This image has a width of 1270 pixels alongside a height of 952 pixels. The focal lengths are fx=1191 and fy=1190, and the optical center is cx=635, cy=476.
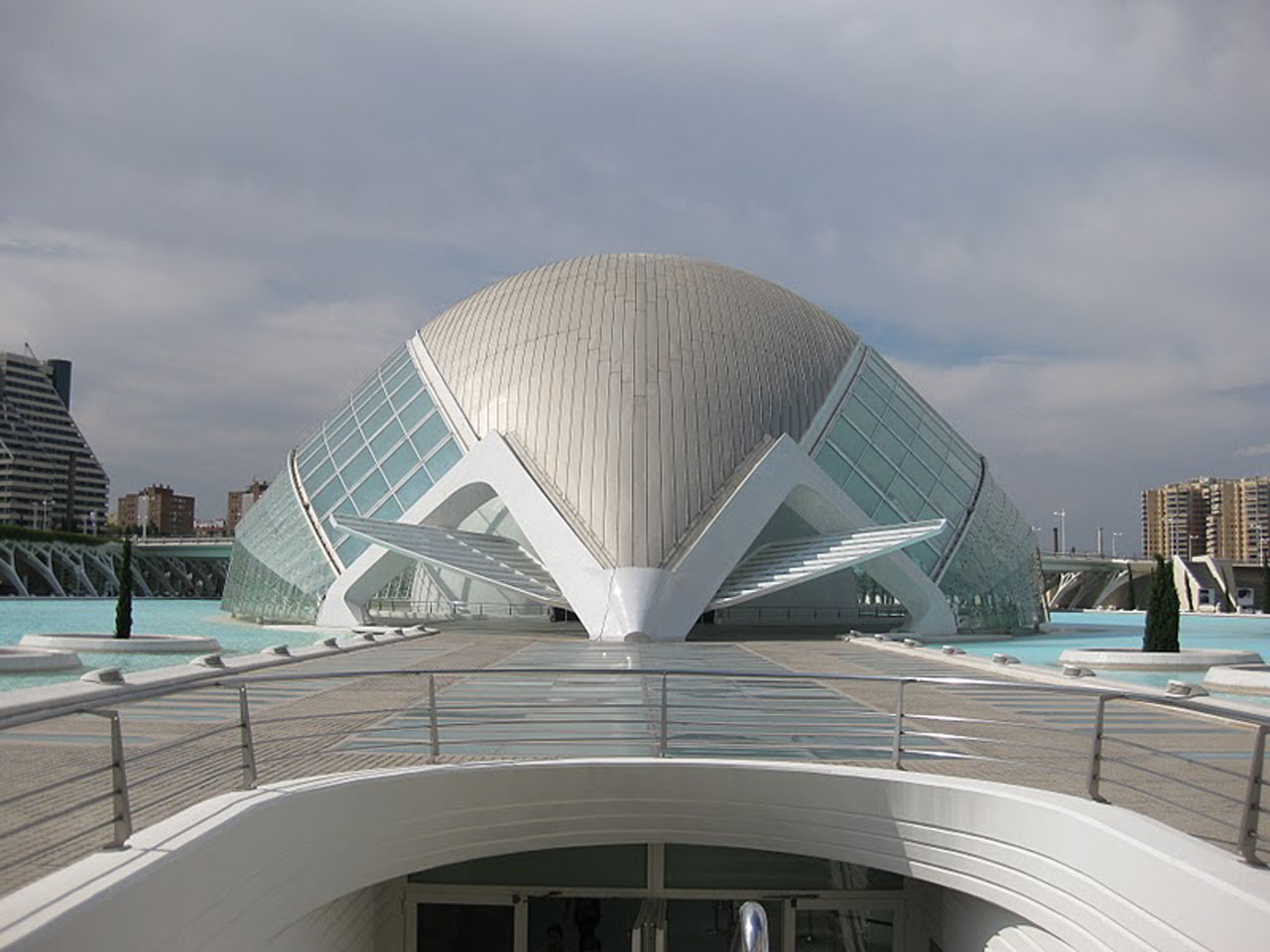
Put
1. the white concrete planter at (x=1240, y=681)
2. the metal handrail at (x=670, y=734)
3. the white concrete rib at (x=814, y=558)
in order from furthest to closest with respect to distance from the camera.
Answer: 1. the white concrete rib at (x=814, y=558)
2. the white concrete planter at (x=1240, y=681)
3. the metal handrail at (x=670, y=734)

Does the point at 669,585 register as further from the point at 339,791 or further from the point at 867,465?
Result: the point at 339,791

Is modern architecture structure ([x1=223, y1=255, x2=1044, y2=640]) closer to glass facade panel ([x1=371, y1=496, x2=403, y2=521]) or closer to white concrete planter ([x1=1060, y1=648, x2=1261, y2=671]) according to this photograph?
glass facade panel ([x1=371, y1=496, x2=403, y2=521])

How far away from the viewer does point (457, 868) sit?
830cm

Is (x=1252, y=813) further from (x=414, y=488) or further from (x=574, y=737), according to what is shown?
(x=414, y=488)

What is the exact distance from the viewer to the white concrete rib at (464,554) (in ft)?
80.4

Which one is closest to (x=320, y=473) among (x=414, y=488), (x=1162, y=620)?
(x=414, y=488)

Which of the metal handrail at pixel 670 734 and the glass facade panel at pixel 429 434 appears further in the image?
the glass facade panel at pixel 429 434

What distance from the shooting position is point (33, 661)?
16.8m

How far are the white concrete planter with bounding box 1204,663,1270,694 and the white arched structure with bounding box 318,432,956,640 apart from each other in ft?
25.8

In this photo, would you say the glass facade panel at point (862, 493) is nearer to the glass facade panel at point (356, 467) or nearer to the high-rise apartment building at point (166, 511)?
the glass facade panel at point (356, 467)

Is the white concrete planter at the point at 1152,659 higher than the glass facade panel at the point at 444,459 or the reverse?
the reverse

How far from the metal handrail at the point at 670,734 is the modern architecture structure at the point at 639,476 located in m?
13.2

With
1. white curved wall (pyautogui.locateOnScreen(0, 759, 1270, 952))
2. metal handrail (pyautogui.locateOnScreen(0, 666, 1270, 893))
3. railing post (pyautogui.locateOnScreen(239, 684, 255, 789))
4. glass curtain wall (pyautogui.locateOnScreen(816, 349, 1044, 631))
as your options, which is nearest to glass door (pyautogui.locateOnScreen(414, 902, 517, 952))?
white curved wall (pyautogui.locateOnScreen(0, 759, 1270, 952))

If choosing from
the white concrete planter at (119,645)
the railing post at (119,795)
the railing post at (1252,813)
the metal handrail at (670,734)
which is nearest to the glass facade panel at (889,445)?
the white concrete planter at (119,645)
